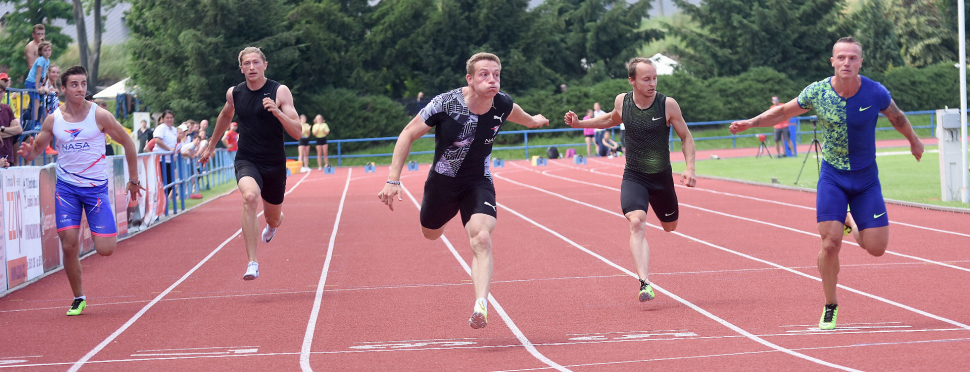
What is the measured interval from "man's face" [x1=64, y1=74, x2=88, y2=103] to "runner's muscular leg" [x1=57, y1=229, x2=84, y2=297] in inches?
39.5

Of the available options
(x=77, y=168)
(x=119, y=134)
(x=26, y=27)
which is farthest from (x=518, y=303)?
(x=26, y=27)

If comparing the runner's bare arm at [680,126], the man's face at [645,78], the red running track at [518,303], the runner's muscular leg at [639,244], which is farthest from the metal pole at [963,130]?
the runner's muscular leg at [639,244]

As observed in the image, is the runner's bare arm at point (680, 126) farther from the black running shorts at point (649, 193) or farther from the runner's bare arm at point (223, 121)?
the runner's bare arm at point (223, 121)

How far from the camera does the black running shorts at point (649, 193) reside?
7605mm

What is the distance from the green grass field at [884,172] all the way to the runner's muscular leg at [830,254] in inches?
331

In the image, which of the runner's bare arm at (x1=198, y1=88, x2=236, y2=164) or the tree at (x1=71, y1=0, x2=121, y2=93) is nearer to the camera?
the runner's bare arm at (x1=198, y1=88, x2=236, y2=164)

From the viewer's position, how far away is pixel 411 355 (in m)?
5.77

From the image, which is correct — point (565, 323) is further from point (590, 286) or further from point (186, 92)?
point (186, 92)

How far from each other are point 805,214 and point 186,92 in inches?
1178

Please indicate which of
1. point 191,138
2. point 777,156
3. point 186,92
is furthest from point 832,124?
point 186,92

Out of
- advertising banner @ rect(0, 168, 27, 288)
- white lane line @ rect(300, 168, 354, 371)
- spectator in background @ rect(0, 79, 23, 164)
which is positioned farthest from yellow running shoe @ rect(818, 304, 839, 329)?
spectator in background @ rect(0, 79, 23, 164)

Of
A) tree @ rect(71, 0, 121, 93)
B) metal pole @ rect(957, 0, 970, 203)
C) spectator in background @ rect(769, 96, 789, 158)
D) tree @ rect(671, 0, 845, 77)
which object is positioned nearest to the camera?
metal pole @ rect(957, 0, 970, 203)

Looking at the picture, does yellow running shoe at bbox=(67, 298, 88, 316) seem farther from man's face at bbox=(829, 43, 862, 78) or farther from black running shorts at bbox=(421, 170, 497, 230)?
man's face at bbox=(829, 43, 862, 78)

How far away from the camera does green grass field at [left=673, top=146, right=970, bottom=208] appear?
623 inches
